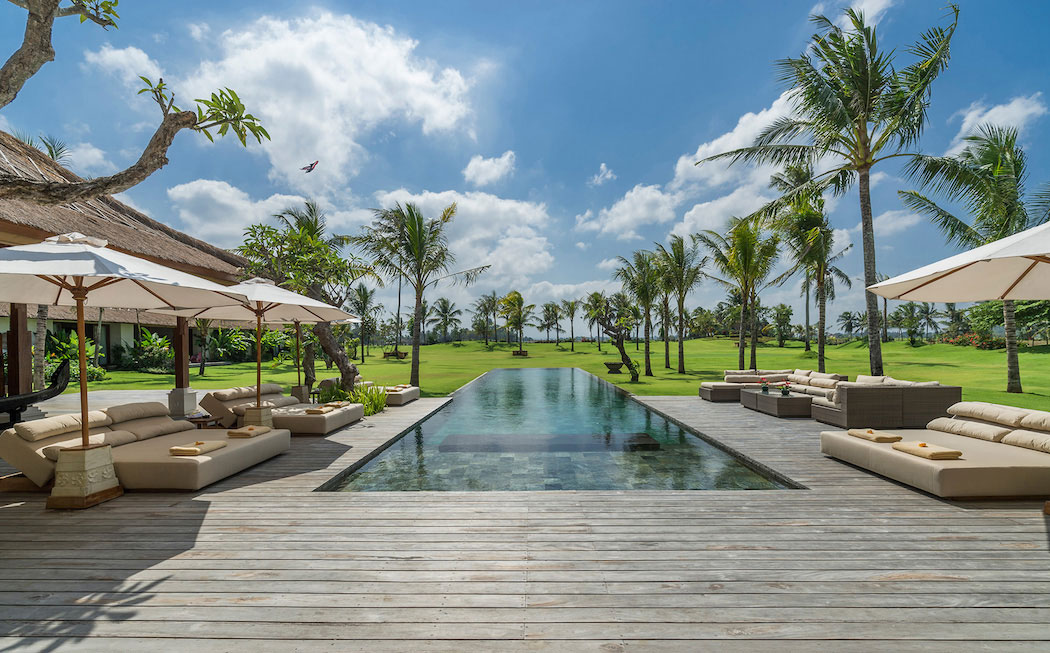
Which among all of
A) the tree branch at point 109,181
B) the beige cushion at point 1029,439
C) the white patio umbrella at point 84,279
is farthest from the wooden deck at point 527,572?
the tree branch at point 109,181

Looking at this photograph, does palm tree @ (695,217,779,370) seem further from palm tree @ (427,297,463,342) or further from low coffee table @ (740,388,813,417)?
palm tree @ (427,297,463,342)

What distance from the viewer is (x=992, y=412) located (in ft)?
17.0

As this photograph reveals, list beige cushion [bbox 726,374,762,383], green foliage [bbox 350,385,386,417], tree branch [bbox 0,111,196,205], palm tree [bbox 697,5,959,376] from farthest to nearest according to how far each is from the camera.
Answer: beige cushion [bbox 726,374,762,383] < palm tree [bbox 697,5,959,376] < green foliage [bbox 350,385,386,417] < tree branch [bbox 0,111,196,205]

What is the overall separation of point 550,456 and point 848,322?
318 feet

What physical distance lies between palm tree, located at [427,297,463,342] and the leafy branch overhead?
206ft

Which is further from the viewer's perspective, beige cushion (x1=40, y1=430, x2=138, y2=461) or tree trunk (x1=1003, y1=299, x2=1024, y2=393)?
tree trunk (x1=1003, y1=299, x2=1024, y2=393)

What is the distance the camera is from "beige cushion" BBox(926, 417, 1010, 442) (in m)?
→ 4.92

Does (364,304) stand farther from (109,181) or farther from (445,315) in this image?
(109,181)

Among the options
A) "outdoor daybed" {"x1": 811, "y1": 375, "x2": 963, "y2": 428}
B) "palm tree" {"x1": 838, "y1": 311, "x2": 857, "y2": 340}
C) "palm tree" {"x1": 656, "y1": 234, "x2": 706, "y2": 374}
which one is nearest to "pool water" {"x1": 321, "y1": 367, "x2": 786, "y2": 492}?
"outdoor daybed" {"x1": 811, "y1": 375, "x2": 963, "y2": 428}

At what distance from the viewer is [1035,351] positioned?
89.0ft

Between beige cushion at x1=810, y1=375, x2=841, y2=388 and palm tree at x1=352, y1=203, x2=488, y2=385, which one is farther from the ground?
palm tree at x1=352, y1=203, x2=488, y2=385

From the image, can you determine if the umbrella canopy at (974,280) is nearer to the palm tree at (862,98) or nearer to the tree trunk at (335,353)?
the palm tree at (862,98)

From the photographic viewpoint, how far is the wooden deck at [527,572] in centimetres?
223

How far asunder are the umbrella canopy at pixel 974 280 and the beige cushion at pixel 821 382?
4364 millimetres
